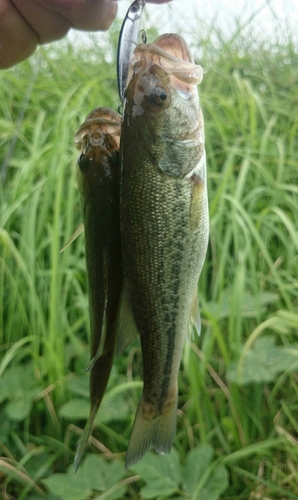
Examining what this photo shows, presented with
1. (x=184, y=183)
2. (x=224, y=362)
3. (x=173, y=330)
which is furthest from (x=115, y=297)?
(x=224, y=362)

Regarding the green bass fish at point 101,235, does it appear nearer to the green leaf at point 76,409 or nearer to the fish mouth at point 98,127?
the fish mouth at point 98,127

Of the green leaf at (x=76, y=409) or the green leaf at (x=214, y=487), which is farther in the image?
the green leaf at (x=76, y=409)

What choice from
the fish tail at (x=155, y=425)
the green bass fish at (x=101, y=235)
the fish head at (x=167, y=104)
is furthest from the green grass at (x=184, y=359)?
the fish head at (x=167, y=104)

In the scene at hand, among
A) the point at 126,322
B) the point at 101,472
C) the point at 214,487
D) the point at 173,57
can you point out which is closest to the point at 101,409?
the point at 101,472

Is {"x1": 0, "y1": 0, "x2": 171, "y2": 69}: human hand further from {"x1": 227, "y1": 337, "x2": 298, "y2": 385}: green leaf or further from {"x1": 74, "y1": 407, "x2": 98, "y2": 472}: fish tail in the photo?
{"x1": 227, "y1": 337, "x2": 298, "y2": 385}: green leaf

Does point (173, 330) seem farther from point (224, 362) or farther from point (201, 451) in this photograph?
point (224, 362)

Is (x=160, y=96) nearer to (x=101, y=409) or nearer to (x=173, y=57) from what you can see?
(x=173, y=57)
